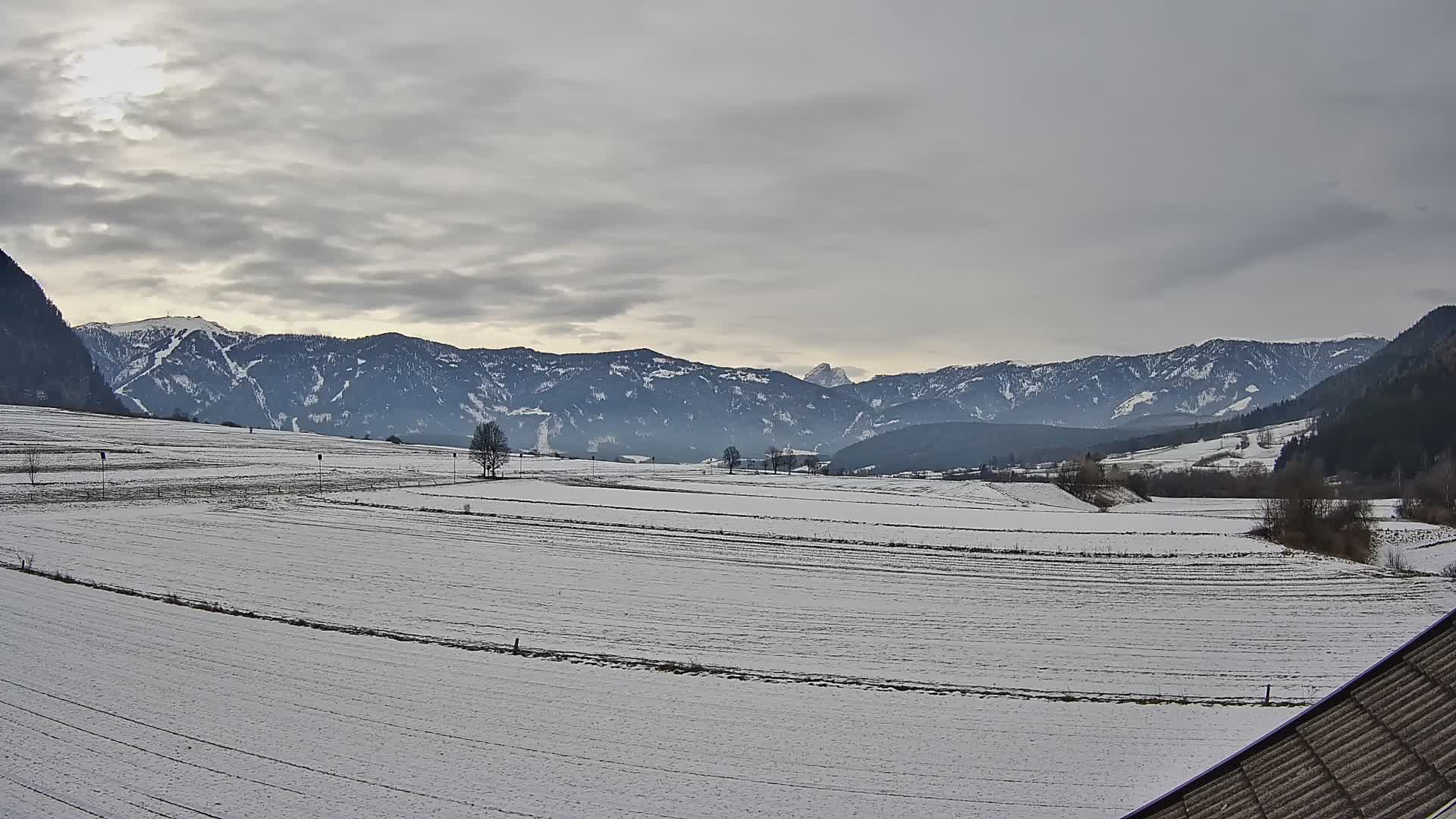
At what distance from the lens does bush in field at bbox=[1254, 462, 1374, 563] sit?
213 feet

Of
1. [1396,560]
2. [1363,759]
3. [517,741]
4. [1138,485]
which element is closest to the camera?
[1363,759]

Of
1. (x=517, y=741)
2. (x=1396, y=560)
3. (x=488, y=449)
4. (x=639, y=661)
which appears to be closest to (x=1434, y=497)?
(x=1396, y=560)

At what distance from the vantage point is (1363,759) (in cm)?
895

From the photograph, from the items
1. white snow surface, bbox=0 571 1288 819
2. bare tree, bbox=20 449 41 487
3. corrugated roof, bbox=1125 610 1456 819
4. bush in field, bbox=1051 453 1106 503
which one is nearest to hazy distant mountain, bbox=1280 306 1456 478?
bush in field, bbox=1051 453 1106 503

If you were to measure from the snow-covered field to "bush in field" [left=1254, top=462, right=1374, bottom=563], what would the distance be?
4000mm

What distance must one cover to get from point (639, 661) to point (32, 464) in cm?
8525

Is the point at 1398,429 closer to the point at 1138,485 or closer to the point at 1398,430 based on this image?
the point at 1398,430

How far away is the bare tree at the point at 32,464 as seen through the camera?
82681mm

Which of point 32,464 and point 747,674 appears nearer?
point 747,674

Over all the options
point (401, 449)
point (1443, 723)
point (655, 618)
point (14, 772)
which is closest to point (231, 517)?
point (655, 618)

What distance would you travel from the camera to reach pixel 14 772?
58.4ft

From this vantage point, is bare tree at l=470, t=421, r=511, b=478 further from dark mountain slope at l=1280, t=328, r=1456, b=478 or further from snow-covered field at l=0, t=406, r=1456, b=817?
dark mountain slope at l=1280, t=328, r=1456, b=478

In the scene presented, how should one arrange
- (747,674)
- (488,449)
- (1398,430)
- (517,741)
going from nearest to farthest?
(517,741) < (747,674) < (488,449) < (1398,430)

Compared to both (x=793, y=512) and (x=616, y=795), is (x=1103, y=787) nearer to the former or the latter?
(x=616, y=795)
